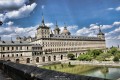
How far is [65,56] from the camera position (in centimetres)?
8531

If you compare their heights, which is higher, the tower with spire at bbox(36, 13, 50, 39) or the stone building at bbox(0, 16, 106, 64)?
the tower with spire at bbox(36, 13, 50, 39)

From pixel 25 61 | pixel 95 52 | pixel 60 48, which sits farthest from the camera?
pixel 60 48

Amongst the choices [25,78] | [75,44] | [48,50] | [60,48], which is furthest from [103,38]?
[25,78]

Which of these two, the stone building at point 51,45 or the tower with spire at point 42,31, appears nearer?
the stone building at point 51,45

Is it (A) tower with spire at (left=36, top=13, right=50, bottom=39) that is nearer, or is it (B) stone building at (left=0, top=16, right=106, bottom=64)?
(B) stone building at (left=0, top=16, right=106, bottom=64)

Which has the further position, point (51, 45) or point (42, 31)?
point (51, 45)

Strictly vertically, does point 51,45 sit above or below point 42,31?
below

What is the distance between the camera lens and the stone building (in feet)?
230

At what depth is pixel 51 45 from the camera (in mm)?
87062

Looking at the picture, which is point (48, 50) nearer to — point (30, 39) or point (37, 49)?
point (37, 49)

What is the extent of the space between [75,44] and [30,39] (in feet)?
82.6

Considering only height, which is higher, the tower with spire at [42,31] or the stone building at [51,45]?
the tower with spire at [42,31]

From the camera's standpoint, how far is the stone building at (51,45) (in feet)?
230

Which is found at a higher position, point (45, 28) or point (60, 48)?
point (45, 28)
